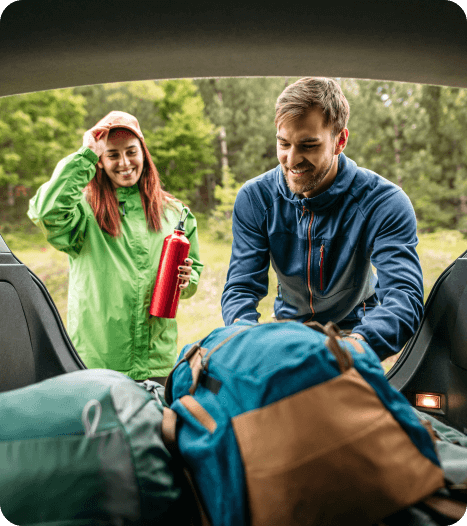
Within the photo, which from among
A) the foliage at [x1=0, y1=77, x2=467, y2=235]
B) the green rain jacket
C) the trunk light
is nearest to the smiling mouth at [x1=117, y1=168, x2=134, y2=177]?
the green rain jacket

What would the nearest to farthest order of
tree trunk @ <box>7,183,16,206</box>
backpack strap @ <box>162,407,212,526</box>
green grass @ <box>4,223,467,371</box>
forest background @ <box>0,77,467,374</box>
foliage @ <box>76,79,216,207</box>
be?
1. backpack strap @ <box>162,407,212,526</box>
2. green grass @ <box>4,223,467,371</box>
3. forest background @ <box>0,77,467,374</box>
4. foliage @ <box>76,79,216,207</box>
5. tree trunk @ <box>7,183,16,206</box>

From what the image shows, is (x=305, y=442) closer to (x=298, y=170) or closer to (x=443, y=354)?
(x=298, y=170)

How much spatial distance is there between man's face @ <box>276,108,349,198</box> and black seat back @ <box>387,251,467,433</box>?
62cm

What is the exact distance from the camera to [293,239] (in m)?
1.71

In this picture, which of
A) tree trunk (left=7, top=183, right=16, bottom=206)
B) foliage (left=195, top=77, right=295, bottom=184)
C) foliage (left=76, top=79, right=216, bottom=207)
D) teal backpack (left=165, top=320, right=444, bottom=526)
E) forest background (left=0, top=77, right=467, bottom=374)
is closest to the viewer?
teal backpack (left=165, top=320, right=444, bottom=526)

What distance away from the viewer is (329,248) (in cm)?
164

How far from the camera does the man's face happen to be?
1504 millimetres

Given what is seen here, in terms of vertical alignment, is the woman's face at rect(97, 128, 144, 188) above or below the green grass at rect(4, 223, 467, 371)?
above

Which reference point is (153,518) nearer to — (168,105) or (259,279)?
(259,279)

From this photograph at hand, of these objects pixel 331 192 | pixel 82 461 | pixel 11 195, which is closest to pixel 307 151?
pixel 331 192

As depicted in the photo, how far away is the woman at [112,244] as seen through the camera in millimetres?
1817

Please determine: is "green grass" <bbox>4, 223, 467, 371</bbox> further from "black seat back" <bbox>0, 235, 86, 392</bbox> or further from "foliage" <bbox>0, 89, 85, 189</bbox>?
"black seat back" <bbox>0, 235, 86, 392</bbox>

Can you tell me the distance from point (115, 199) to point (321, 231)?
0.95 meters

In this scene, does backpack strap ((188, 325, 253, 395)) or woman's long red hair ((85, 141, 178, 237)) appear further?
woman's long red hair ((85, 141, 178, 237))
